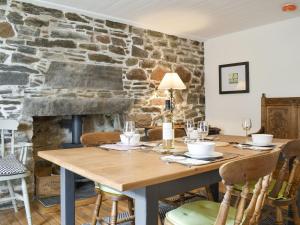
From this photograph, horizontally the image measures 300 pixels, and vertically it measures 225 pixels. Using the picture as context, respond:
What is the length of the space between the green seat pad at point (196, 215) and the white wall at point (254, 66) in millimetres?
2890

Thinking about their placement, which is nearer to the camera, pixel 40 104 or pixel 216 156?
pixel 216 156

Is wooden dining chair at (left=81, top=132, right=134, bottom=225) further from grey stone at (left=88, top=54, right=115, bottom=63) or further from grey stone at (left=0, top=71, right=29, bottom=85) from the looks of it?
grey stone at (left=88, top=54, right=115, bottom=63)

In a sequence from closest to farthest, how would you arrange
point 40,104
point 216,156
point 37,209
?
point 216,156 → point 37,209 → point 40,104

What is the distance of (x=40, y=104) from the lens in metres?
3.10

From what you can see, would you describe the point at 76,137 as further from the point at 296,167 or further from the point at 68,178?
the point at 296,167

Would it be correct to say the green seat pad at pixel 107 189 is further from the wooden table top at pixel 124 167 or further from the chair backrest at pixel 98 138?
the chair backrest at pixel 98 138

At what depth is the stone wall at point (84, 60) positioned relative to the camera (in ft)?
9.84

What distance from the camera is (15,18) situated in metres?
3.00

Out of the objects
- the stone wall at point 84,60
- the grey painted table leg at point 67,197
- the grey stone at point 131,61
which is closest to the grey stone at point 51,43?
the stone wall at point 84,60

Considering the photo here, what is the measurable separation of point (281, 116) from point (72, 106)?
288 cm

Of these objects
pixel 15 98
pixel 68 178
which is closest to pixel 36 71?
pixel 15 98

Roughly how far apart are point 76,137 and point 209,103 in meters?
2.52

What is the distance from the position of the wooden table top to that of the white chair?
817 mm

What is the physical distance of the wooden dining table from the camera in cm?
111
